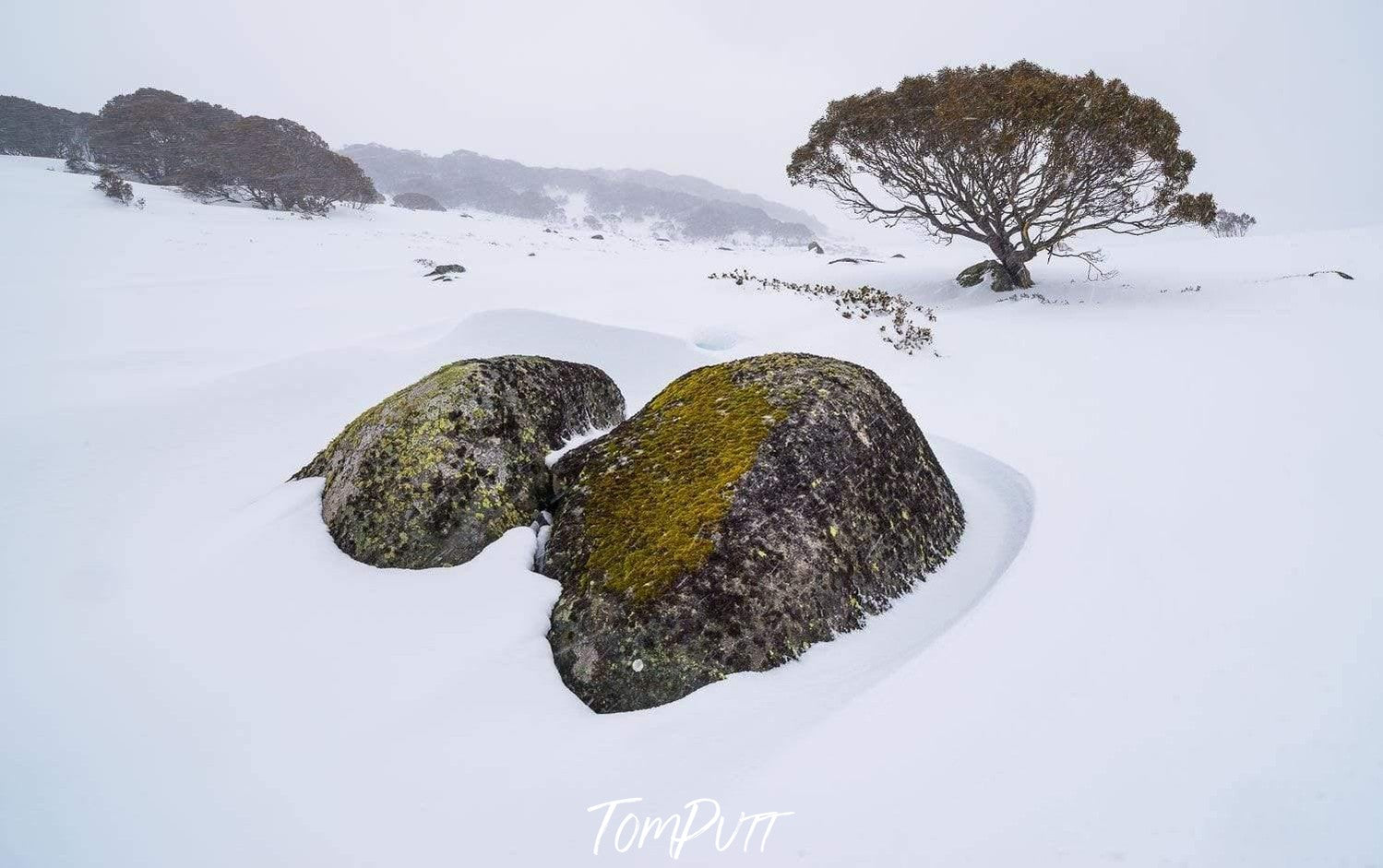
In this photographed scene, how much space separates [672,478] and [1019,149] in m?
16.0

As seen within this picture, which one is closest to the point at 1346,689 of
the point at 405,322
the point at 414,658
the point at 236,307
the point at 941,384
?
the point at 414,658

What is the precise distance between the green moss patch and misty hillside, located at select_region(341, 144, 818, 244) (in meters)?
79.7

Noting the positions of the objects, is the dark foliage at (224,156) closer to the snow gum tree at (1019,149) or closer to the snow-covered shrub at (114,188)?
the snow-covered shrub at (114,188)

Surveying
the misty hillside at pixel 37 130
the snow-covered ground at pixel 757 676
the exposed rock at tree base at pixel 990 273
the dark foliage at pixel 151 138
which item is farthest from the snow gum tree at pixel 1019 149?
the misty hillside at pixel 37 130

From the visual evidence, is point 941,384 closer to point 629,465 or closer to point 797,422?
point 797,422

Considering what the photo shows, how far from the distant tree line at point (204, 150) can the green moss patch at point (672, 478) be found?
38083 millimetres

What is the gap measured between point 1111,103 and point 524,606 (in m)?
17.7

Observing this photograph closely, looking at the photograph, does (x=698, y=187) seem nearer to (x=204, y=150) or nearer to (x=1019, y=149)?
(x=204, y=150)

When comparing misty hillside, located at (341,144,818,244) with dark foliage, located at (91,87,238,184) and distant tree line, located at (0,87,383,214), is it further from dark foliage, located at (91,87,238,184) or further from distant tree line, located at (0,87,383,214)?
dark foliage, located at (91,87,238,184)

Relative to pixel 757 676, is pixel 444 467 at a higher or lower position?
higher

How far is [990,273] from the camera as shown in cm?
1672

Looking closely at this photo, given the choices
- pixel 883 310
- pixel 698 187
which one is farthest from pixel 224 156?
pixel 698 187

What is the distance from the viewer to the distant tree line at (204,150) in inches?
1292

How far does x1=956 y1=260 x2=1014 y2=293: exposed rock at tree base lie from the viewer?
15.8 meters
